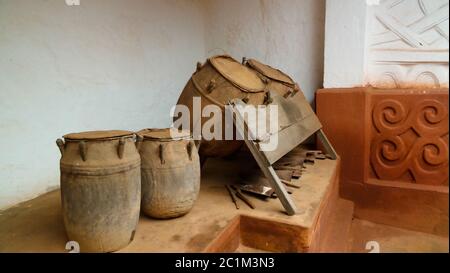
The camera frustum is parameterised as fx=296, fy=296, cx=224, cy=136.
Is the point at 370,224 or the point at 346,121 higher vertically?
the point at 346,121

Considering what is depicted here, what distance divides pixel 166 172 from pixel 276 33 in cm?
291

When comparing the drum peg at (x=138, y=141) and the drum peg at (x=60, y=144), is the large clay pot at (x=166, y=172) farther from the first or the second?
the drum peg at (x=60, y=144)

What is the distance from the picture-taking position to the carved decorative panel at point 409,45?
0.76 m

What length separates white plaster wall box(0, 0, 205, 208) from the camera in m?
2.35

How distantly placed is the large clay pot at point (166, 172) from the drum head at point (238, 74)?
0.78m

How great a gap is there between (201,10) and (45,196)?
3.37 m

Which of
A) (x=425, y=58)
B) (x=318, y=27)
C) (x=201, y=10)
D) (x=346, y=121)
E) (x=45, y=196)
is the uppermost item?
(x=201, y=10)

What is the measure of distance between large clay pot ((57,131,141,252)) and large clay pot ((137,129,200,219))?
239 millimetres

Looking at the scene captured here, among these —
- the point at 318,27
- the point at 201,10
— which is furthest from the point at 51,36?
the point at 318,27

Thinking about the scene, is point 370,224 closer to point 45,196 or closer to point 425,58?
point 425,58

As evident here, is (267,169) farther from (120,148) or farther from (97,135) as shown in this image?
(97,135)

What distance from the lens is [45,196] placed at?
8.52ft

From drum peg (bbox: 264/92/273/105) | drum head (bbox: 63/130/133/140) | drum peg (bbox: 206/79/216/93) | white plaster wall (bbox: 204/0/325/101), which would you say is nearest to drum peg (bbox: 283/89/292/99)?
drum peg (bbox: 264/92/273/105)

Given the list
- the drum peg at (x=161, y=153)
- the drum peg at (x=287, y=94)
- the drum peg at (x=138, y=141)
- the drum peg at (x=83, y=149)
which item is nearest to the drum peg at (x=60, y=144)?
the drum peg at (x=83, y=149)
